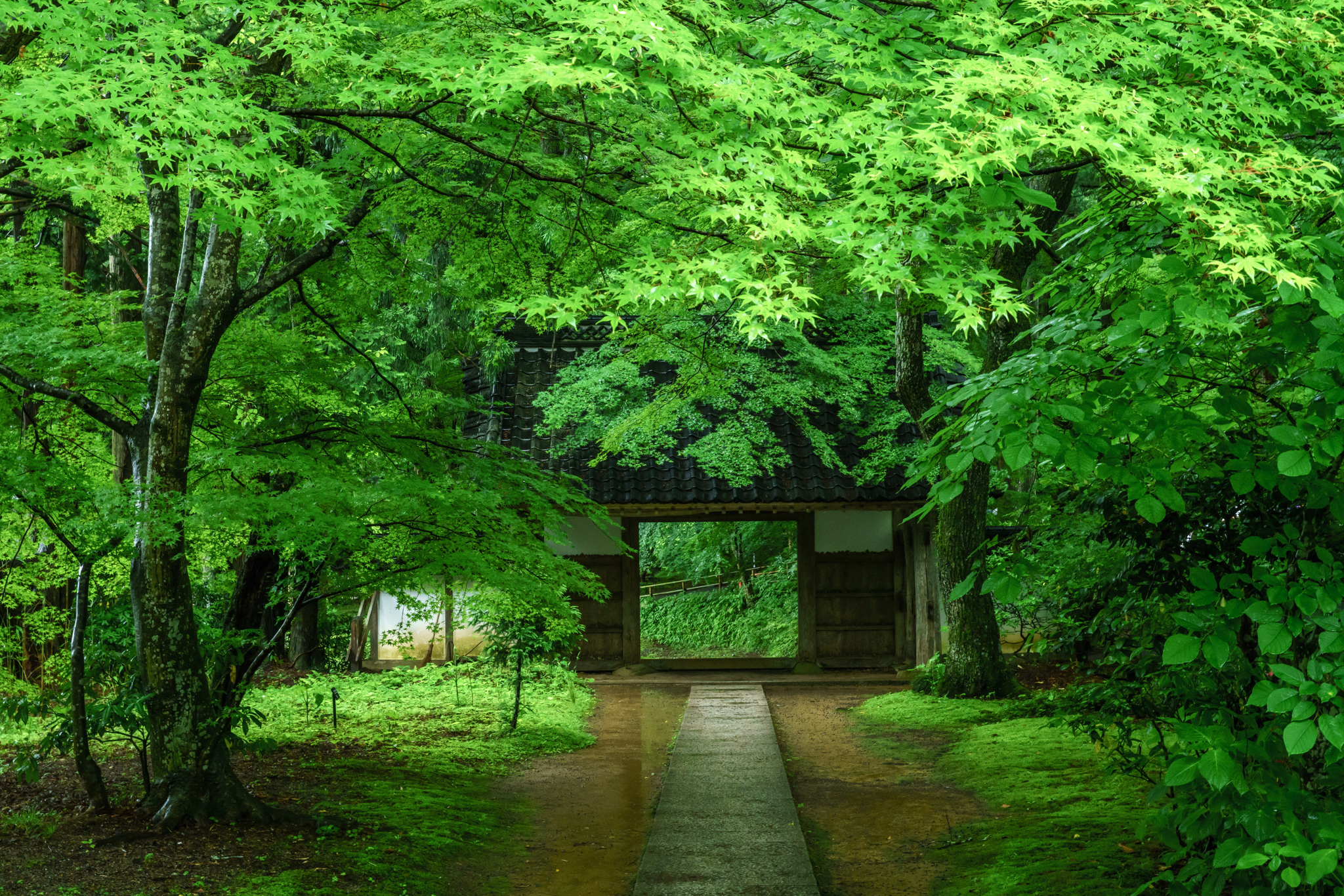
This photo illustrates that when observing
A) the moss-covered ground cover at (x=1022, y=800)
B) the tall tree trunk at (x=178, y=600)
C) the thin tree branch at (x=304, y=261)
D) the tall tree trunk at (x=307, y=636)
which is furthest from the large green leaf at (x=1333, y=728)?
the tall tree trunk at (x=307, y=636)

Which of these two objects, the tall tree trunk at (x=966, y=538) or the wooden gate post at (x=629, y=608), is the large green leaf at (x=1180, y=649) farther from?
the wooden gate post at (x=629, y=608)

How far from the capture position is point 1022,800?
745 centimetres

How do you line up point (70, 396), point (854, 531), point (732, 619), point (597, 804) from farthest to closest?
point (732, 619), point (854, 531), point (597, 804), point (70, 396)

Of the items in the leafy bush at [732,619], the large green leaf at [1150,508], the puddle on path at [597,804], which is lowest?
the puddle on path at [597,804]

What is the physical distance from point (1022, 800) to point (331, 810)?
4856 millimetres

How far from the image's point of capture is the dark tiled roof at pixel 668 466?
45.1ft

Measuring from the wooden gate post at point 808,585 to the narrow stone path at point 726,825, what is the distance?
4.31m

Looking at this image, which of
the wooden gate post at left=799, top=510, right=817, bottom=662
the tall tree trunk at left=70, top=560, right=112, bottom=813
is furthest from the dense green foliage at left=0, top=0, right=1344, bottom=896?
the wooden gate post at left=799, top=510, right=817, bottom=662

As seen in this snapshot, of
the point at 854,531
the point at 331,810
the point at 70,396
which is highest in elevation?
the point at 70,396

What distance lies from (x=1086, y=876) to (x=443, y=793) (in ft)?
15.3

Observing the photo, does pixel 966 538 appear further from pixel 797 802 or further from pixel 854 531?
pixel 797 802

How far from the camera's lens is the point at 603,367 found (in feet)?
42.7

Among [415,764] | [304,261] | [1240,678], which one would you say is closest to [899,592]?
[415,764]

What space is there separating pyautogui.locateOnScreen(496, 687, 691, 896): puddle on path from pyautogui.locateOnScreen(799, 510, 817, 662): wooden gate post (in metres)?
3.23
